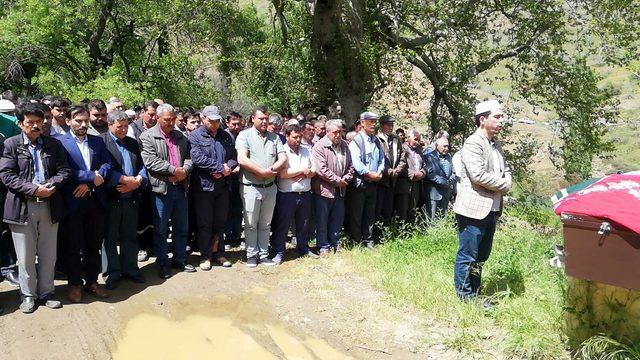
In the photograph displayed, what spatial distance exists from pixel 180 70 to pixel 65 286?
1224 cm

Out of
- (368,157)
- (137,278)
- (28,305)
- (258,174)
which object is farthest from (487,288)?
(28,305)

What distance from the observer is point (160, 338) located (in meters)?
4.49

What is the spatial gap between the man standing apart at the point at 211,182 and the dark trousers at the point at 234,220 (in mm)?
695

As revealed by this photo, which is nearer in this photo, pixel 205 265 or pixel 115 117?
pixel 115 117

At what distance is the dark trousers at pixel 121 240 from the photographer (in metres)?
5.40

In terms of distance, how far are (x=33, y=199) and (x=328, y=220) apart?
12.5ft

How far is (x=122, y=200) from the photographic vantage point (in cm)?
543

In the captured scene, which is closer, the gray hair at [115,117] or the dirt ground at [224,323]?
the dirt ground at [224,323]

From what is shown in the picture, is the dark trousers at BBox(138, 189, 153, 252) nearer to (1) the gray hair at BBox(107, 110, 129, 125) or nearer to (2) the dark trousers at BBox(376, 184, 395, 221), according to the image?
(1) the gray hair at BBox(107, 110, 129, 125)

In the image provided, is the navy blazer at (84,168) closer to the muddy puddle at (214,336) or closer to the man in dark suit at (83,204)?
the man in dark suit at (83,204)

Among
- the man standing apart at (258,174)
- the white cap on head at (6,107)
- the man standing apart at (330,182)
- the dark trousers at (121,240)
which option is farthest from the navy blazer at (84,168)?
the man standing apart at (330,182)

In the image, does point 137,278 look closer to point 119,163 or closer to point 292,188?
point 119,163

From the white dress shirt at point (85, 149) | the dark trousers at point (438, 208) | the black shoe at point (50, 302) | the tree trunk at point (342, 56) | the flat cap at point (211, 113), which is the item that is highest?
the tree trunk at point (342, 56)

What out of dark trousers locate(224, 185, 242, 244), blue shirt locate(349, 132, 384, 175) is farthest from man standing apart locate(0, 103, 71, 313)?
blue shirt locate(349, 132, 384, 175)
